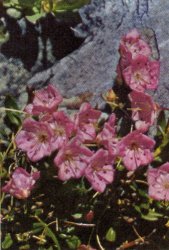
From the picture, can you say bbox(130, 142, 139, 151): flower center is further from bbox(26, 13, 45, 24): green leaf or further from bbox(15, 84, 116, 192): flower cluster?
bbox(26, 13, 45, 24): green leaf

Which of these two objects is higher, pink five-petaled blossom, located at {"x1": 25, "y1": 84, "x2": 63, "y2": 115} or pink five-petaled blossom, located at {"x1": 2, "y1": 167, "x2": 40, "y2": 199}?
pink five-petaled blossom, located at {"x1": 25, "y1": 84, "x2": 63, "y2": 115}

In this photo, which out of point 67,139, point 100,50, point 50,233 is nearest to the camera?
point 67,139

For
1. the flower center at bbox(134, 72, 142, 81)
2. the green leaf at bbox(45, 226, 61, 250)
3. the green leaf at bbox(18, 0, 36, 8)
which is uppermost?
the green leaf at bbox(18, 0, 36, 8)

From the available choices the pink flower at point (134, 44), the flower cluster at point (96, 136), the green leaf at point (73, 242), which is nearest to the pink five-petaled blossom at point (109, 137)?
the flower cluster at point (96, 136)

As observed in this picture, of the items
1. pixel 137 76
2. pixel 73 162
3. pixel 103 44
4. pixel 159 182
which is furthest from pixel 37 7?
pixel 159 182

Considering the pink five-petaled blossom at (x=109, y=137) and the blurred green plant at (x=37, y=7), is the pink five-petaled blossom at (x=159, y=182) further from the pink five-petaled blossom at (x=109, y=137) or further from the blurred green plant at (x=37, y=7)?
the blurred green plant at (x=37, y=7)

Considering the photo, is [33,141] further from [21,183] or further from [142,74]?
[142,74]

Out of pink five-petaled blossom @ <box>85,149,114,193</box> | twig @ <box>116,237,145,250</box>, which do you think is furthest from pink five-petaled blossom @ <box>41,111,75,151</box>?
twig @ <box>116,237,145,250</box>
